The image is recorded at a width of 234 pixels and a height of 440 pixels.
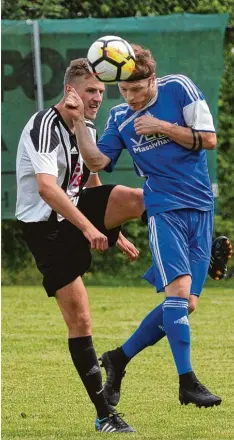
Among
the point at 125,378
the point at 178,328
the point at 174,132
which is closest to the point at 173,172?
the point at 174,132

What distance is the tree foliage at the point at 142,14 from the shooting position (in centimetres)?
1561

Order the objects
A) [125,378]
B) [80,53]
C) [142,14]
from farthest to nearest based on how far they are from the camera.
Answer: [142,14], [80,53], [125,378]

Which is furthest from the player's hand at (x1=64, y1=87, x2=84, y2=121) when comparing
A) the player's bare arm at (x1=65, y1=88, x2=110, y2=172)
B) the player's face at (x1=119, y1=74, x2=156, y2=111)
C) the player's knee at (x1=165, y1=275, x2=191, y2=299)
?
the player's knee at (x1=165, y1=275, x2=191, y2=299)

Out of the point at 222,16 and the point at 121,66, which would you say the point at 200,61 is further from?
the point at 121,66

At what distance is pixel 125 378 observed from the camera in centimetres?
899

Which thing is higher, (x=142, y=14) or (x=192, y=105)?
(x=192, y=105)

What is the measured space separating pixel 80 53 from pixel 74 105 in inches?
332

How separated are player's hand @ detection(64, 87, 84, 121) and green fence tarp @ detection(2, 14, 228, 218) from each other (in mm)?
8141

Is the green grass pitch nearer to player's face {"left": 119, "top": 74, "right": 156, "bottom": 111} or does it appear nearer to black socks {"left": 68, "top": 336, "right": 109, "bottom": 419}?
black socks {"left": 68, "top": 336, "right": 109, "bottom": 419}

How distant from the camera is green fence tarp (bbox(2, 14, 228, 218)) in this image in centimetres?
1506

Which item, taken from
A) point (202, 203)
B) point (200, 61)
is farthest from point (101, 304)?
point (202, 203)

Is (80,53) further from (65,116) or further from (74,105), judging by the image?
(74,105)

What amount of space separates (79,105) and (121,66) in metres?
0.29

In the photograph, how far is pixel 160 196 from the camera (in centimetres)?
696
